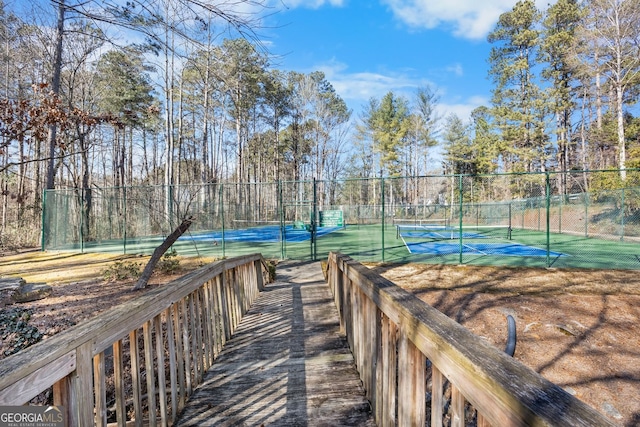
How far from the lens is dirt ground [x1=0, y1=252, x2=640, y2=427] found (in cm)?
308

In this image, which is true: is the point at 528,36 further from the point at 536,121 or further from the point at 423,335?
the point at 423,335

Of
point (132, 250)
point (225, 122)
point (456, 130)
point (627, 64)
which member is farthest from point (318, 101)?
point (132, 250)

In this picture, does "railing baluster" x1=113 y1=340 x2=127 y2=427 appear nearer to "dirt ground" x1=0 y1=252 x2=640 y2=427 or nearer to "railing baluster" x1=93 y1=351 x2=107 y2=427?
"railing baluster" x1=93 y1=351 x2=107 y2=427

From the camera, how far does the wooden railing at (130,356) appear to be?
0.83 metres

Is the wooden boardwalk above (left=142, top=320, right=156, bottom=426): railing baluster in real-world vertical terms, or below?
below

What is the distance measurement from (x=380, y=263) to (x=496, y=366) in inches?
309

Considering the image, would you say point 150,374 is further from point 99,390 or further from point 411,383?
point 411,383

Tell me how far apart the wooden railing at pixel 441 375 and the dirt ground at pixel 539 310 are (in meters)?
2.55

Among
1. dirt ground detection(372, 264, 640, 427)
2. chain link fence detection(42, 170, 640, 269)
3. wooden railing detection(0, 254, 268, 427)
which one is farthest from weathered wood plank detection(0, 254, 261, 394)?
chain link fence detection(42, 170, 640, 269)

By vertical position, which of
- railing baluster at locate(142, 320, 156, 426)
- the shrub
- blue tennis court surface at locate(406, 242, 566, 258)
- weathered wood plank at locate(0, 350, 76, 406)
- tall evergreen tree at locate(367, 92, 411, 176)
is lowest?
blue tennis court surface at locate(406, 242, 566, 258)

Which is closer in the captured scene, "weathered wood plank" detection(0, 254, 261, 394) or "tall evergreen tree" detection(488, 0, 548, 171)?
"weathered wood plank" detection(0, 254, 261, 394)

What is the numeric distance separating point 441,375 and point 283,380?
5.18ft

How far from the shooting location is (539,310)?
15.0 feet

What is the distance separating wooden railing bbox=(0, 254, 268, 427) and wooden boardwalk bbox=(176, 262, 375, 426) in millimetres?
182
